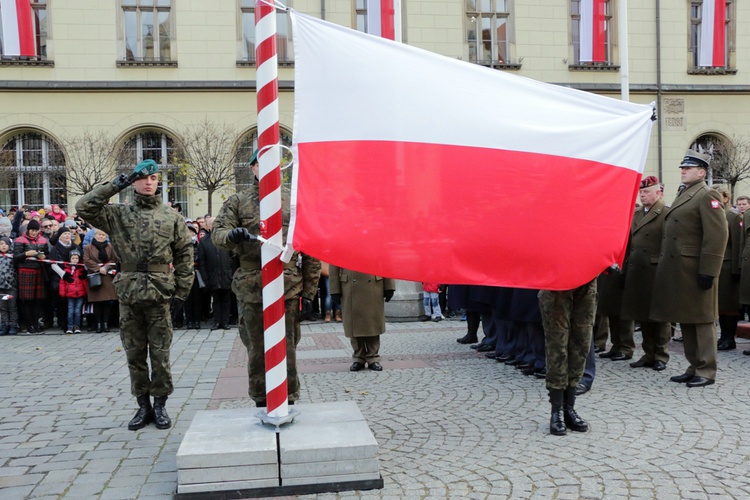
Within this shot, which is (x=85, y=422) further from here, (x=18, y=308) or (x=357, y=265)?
(x=18, y=308)

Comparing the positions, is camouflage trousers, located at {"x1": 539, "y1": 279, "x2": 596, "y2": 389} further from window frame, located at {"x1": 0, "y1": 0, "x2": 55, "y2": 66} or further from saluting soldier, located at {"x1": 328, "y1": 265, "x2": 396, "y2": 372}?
window frame, located at {"x1": 0, "y1": 0, "x2": 55, "y2": 66}

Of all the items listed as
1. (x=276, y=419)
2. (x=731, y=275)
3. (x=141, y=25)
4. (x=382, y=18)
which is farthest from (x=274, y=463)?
(x=141, y=25)

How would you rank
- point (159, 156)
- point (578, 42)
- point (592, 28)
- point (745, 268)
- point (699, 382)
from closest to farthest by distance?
point (699, 382), point (745, 268), point (592, 28), point (159, 156), point (578, 42)

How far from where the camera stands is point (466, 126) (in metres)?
4.43

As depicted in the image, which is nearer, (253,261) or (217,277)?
(253,261)

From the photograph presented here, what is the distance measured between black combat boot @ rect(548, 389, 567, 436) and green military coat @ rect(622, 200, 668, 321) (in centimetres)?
300

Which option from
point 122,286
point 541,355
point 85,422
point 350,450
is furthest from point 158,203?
point 541,355

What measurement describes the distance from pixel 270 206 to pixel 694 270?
4.68m

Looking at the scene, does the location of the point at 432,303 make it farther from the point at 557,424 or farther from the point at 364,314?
the point at 557,424

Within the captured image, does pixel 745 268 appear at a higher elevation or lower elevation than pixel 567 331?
higher

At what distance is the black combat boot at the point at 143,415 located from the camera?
227 inches

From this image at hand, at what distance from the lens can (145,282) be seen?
5.75 metres

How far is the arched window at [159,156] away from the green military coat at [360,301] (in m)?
15.9

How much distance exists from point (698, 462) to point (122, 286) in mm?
4309
